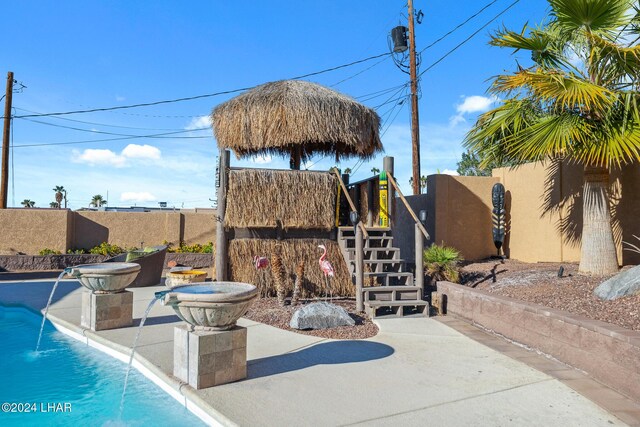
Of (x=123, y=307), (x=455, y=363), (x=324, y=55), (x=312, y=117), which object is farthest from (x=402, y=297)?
(x=324, y=55)

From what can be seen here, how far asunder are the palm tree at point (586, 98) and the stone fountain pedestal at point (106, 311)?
20.0 ft

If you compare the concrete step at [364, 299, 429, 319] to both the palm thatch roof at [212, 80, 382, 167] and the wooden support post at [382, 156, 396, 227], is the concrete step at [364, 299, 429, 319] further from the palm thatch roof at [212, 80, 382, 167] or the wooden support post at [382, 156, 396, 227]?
the palm thatch roof at [212, 80, 382, 167]

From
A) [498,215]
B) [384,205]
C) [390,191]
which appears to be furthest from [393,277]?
[498,215]

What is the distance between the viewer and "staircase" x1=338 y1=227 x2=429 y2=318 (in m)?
6.76

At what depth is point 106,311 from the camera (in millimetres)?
5691

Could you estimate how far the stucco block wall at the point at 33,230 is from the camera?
538 inches

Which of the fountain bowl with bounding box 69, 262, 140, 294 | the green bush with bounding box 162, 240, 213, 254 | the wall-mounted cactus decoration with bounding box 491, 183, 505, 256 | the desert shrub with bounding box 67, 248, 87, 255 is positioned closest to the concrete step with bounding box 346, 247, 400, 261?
the fountain bowl with bounding box 69, 262, 140, 294

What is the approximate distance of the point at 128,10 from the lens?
1155 centimetres

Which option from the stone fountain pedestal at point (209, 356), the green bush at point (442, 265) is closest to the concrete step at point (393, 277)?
the green bush at point (442, 265)

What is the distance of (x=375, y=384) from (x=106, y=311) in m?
3.75

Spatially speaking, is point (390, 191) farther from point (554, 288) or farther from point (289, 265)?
point (554, 288)

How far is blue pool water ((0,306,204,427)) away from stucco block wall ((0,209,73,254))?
9228 millimetres

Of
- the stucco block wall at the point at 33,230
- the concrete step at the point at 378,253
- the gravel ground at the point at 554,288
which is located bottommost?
the gravel ground at the point at 554,288

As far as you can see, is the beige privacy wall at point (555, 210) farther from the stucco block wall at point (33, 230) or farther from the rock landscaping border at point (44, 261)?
the stucco block wall at point (33, 230)
